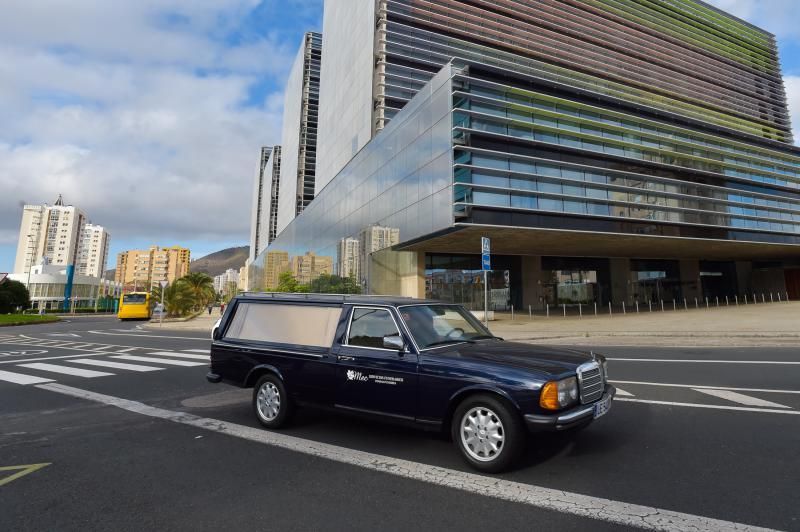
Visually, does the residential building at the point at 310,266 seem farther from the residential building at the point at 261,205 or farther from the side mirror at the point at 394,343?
the residential building at the point at 261,205

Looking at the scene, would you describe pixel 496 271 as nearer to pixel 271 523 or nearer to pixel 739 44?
pixel 271 523

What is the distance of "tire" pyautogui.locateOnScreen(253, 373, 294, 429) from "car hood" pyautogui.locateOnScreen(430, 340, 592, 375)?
2.17 metres

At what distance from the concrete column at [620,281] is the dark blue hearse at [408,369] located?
1485 inches

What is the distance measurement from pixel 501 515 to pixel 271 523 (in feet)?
5.31

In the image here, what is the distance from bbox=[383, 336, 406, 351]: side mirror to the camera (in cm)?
414

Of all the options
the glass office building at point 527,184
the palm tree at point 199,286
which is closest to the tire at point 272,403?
the glass office building at point 527,184

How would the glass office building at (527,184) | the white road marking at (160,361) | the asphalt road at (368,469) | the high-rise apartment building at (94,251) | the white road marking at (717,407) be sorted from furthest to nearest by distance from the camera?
the high-rise apartment building at (94,251) < the glass office building at (527,184) < the white road marking at (160,361) < the white road marking at (717,407) < the asphalt road at (368,469)

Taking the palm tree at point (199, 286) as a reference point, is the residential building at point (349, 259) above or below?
above

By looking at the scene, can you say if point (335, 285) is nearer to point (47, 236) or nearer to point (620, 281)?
point (620, 281)

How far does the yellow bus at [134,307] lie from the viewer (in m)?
37.6

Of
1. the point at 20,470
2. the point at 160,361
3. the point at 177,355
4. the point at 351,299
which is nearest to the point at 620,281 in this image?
the point at 177,355

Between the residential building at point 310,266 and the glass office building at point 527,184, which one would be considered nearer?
the glass office building at point 527,184

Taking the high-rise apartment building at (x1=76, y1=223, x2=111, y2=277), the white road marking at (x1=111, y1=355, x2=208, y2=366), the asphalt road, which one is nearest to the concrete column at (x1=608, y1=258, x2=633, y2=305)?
the asphalt road

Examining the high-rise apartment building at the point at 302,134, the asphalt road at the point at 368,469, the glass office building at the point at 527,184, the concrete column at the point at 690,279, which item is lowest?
the asphalt road at the point at 368,469
